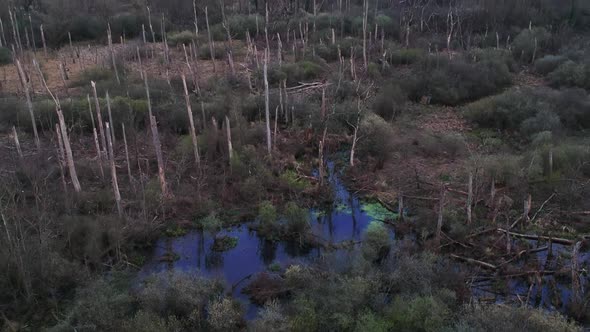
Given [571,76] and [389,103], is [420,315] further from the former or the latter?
[571,76]

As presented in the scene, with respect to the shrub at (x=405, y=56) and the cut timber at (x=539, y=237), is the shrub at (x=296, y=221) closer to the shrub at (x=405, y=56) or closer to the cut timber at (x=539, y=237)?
the cut timber at (x=539, y=237)

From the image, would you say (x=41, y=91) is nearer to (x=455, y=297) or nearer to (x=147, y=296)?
(x=147, y=296)

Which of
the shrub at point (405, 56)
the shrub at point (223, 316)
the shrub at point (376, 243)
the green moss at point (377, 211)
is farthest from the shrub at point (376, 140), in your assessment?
the shrub at point (405, 56)

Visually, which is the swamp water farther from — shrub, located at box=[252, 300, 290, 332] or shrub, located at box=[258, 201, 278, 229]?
shrub, located at box=[252, 300, 290, 332]

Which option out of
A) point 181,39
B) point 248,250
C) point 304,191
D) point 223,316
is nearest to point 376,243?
point 248,250

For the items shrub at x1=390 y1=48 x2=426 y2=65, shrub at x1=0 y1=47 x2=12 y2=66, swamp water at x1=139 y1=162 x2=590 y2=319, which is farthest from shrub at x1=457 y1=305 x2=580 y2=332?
shrub at x1=0 y1=47 x2=12 y2=66
